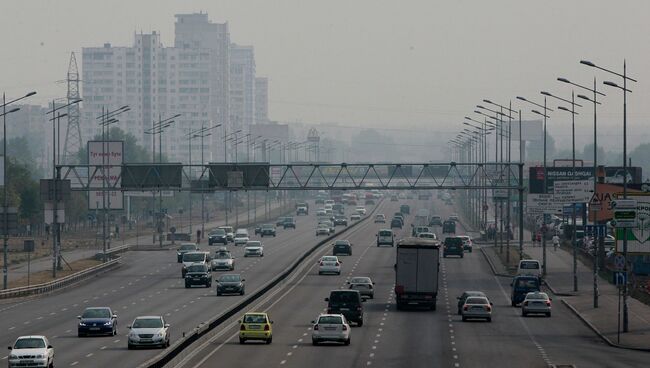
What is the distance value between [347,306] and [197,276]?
27943 millimetres

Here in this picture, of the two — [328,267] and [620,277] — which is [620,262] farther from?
[328,267]

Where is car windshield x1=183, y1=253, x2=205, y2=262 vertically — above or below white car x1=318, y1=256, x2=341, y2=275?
above

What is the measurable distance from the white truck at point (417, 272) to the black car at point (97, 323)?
18769 mm

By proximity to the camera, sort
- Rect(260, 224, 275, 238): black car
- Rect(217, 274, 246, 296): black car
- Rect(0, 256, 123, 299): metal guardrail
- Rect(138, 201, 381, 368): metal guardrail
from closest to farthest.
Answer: Rect(138, 201, 381, 368): metal guardrail → Rect(217, 274, 246, 296): black car → Rect(0, 256, 123, 299): metal guardrail → Rect(260, 224, 275, 238): black car

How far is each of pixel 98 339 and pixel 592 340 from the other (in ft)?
66.3

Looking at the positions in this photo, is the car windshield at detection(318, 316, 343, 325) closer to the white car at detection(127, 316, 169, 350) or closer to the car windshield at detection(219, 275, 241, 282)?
the white car at detection(127, 316, 169, 350)

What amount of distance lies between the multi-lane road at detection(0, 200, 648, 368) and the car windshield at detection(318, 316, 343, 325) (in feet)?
3.75

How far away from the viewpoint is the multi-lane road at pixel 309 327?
53.1 metres

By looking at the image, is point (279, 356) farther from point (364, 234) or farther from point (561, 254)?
point (364, 234)

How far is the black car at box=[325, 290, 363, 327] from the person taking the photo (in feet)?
224

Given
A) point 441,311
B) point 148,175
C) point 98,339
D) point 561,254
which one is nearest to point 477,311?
point 441,311

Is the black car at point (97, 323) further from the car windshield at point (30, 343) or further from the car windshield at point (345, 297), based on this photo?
the car windshield at point (30, 343)

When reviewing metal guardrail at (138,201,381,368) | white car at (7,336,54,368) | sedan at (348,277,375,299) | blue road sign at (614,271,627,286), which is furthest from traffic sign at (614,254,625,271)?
white car at (7,336,54,368)

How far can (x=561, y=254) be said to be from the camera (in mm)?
134750
